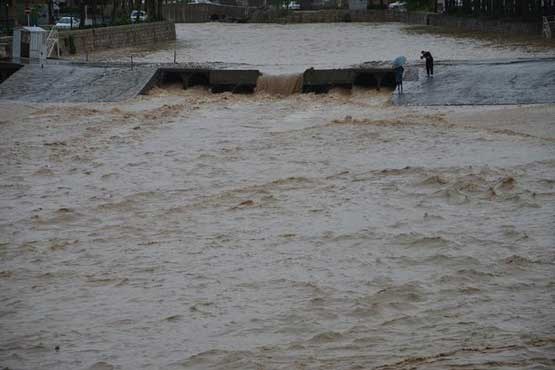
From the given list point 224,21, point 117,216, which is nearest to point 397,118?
point 117,216

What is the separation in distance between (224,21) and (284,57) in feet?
153

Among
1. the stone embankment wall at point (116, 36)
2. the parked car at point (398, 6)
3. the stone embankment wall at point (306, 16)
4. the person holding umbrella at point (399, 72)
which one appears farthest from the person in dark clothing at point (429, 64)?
the parked car at point (398, 6)

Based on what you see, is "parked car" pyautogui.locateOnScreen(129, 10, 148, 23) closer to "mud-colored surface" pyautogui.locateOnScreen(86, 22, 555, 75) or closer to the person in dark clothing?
"mud-colored surface" pyautogui.locateOnScreen(86, 22, 555, 75)

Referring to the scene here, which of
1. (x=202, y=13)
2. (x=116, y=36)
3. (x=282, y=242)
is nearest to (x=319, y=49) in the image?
(x=116, y=36)

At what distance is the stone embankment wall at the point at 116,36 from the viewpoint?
38312 millimetres

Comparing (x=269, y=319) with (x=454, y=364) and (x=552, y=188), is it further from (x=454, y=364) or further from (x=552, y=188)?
(x=552, y=188)

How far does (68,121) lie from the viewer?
2295 cm

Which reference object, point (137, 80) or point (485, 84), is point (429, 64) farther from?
point (137, 80)

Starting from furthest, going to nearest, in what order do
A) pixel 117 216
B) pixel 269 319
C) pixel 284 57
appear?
pixel 284 57 → pixel 117 216 → pixel 269 319

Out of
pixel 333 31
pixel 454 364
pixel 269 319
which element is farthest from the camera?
pixel 333 31

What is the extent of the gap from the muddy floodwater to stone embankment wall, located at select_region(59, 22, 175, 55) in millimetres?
16218

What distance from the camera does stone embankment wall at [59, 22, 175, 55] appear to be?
38.3m

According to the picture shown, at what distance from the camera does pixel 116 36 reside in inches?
1687

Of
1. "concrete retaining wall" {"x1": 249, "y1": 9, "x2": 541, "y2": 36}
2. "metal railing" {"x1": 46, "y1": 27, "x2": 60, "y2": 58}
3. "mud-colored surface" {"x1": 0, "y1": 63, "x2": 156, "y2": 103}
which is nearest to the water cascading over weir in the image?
"mud-colored surface" {"x1": 0, "y1": 63, "x2": 156, "y2": 103}
